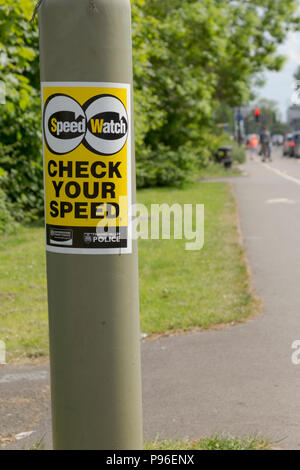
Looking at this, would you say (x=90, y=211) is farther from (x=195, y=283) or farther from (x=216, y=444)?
(x=195, y=283)

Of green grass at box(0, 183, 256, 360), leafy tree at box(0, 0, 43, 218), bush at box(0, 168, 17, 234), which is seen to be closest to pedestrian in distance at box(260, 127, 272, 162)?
leafy tree at box(0, 0, 43, 218)

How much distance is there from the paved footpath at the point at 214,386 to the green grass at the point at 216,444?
12cm

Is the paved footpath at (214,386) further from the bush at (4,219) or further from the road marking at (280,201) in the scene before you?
the road marking at (280,201)

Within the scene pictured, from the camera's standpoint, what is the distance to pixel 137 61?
14609 mm

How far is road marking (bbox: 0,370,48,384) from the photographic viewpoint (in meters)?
5.02

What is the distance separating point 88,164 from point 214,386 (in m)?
2.71

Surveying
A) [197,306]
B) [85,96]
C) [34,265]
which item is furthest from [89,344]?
[34,265]

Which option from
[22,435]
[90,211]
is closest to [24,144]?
[22,435]

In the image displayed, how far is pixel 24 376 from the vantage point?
5.10 meters

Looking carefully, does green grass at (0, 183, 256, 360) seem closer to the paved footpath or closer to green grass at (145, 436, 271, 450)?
the paved footpath

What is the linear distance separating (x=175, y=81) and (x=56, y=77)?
2054 cm

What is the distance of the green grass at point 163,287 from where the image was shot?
618cm

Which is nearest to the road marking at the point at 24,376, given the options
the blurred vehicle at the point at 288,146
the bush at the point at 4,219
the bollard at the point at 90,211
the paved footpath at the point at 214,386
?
the paved footpath at the point at 214,386

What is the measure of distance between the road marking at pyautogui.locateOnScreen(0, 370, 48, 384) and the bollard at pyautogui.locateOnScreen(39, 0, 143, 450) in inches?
101
